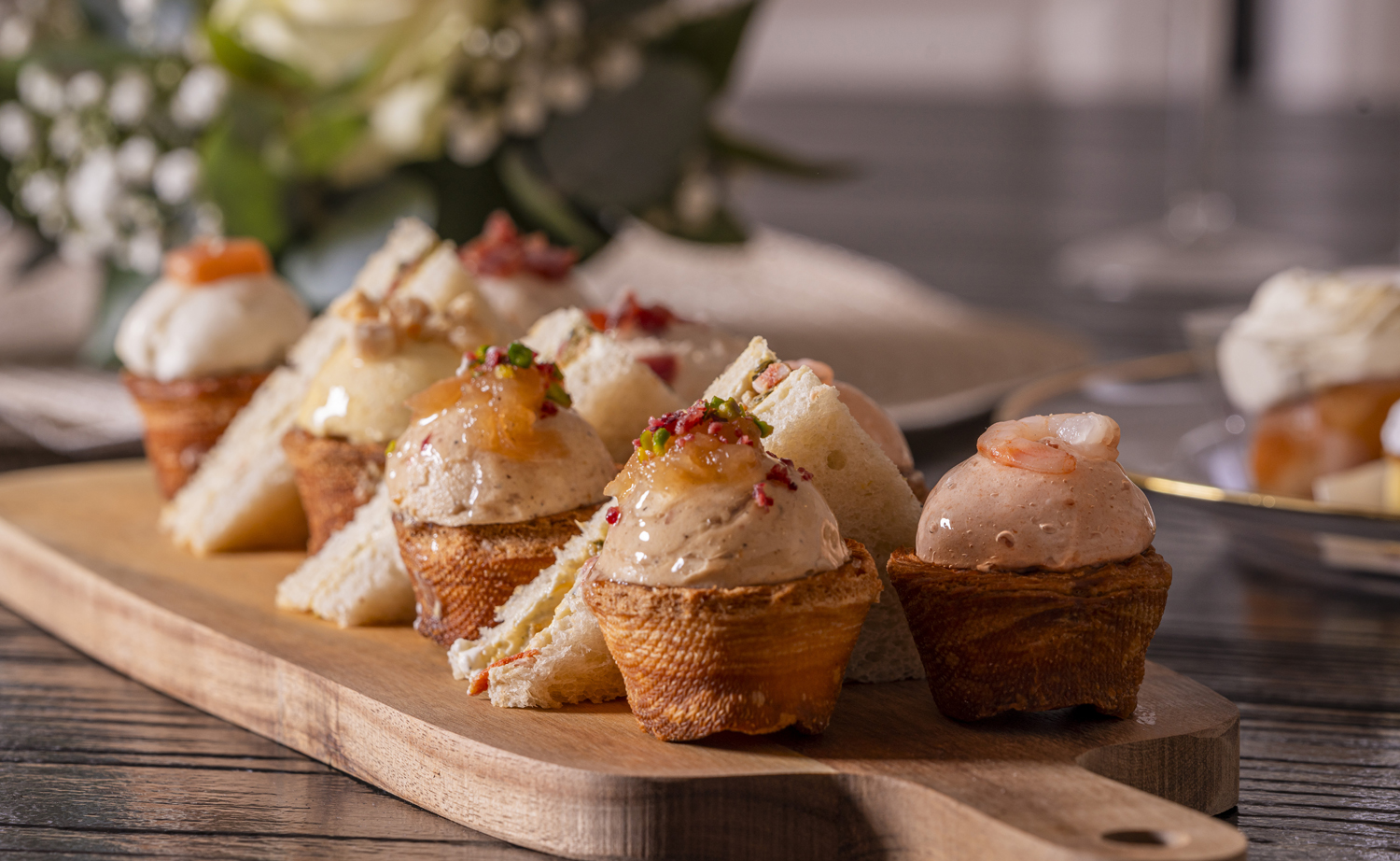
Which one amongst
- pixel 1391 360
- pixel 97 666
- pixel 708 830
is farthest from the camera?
pixel 1391 360

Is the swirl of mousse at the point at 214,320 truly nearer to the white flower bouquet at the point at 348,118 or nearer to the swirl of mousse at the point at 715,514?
the white flower bouquet at the point at 348,118

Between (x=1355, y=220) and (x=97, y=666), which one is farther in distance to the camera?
(x=1355, y=220)

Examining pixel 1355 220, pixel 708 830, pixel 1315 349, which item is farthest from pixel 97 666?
pixel 1355 220

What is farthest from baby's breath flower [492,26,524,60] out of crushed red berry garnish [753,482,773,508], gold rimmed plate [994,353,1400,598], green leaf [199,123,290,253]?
crushed red berry garnish [753,482,773,508]

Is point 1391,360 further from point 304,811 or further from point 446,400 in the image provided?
point 304,811

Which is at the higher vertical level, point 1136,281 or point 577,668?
point 577,668

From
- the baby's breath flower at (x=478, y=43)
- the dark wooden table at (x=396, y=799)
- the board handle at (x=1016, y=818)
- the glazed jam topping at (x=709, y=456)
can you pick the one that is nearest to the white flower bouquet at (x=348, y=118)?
the baby's breath flower at (x=478, y=43)

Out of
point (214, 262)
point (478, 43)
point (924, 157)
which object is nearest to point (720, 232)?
point (478, 43)
